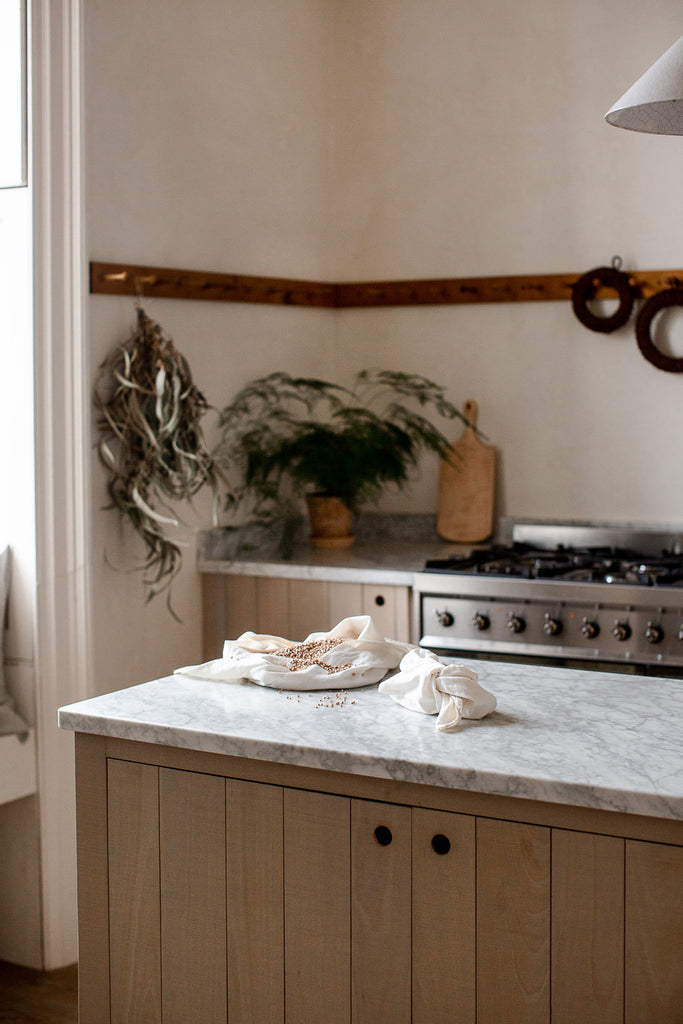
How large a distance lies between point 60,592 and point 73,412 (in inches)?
20.2

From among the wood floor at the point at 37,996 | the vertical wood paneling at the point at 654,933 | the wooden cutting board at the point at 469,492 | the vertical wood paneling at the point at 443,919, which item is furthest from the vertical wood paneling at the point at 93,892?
the wooden cutting board at the point at 469,492

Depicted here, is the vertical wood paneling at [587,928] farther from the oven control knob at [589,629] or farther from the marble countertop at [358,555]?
the marble countertop at [358,555]

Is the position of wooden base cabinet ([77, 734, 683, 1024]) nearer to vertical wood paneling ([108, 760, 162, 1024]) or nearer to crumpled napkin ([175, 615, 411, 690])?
vertical wood paneling ([108, 760, 162, 1024])

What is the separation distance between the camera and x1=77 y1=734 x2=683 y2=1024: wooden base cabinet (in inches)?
58.9

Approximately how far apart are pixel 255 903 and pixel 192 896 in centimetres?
12

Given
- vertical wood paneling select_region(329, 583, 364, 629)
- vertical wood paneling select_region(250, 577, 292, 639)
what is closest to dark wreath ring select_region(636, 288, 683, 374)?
vertical wood paneling select_region(329, 583, 364, 629)

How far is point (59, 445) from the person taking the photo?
3.00 meters

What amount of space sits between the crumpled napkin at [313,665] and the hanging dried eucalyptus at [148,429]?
3.42 ft

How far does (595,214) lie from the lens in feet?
12.5

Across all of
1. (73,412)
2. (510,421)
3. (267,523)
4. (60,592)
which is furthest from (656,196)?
(60,592)

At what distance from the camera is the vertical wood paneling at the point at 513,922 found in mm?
1531

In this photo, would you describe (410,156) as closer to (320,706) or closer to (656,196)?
(656,196)

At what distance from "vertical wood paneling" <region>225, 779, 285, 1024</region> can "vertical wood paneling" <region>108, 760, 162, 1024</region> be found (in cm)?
15

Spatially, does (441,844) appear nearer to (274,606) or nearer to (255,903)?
(255,903)
